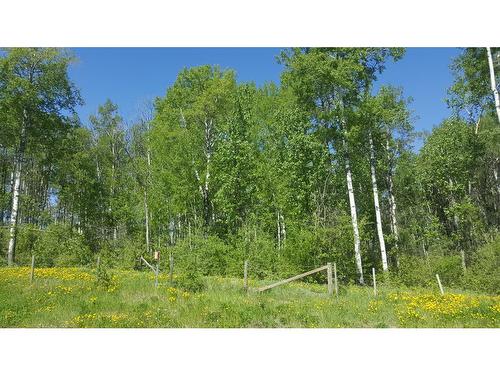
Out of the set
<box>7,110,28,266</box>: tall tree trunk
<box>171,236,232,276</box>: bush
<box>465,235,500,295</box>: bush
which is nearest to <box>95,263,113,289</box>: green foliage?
<box>171,236,232,276</box>: bush

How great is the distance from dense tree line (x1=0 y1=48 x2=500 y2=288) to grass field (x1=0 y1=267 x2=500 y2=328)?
3023 mm

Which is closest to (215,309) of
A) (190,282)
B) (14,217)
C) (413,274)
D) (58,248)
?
(190,282)

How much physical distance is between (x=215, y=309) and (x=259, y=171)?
1150 centimetres

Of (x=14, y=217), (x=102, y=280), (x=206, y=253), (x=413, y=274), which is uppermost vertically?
(x=14, y=217)

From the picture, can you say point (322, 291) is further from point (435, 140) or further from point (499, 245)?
point (435, 140)

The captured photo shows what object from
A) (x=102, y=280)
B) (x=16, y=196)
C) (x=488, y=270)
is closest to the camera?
(x=102, y=280)

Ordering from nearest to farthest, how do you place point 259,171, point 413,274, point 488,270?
point 488,270 → point 413,274 → point 259,171

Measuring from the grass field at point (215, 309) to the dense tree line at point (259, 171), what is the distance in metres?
3.02

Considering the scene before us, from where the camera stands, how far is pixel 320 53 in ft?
55.3

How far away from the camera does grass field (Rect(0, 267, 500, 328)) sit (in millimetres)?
8383

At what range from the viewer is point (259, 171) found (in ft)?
65.2

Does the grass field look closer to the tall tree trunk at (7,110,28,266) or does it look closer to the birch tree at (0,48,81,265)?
the tall tree trunk at (7,110,28,266)

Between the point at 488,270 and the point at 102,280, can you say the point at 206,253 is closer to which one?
the point at 102,280

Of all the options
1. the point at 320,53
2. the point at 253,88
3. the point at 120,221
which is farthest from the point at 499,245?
the point at 120,221
